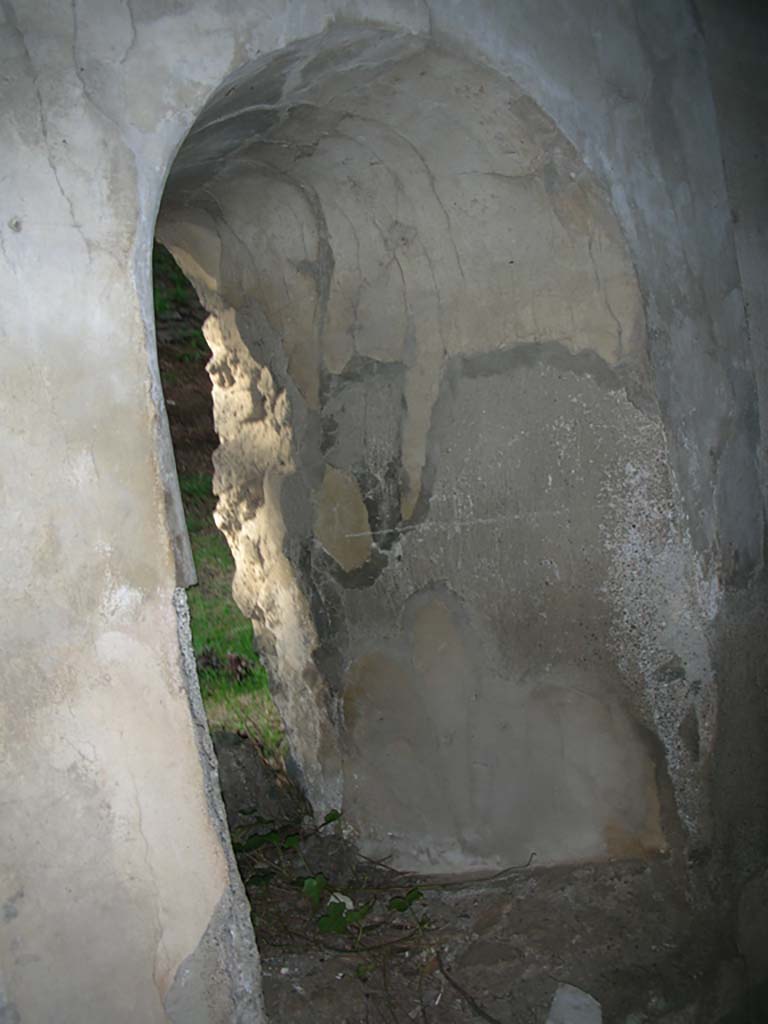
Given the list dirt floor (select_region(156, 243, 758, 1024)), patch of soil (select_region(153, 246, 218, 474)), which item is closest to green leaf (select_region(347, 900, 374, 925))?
dirt floor (select_region(156, 243, 758, 1024))

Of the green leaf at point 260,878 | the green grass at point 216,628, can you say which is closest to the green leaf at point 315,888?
the green leaf at point 260,878

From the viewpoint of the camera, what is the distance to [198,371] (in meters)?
4.55

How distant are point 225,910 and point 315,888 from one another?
902 mm

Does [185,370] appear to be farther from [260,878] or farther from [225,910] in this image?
[225,910]

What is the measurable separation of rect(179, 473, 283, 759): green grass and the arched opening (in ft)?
4.43

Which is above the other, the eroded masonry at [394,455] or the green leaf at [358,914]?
the eroded masonry at [394,455]

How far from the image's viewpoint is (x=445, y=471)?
243 centimetres

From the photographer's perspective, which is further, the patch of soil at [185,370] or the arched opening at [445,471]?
the patch of soil at [185,370]

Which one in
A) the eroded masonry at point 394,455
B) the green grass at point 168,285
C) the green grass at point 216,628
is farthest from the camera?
the green grass at point 168,285

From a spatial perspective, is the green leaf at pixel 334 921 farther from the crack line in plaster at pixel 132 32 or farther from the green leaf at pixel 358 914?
the crack line in plaster at pixel 132 32

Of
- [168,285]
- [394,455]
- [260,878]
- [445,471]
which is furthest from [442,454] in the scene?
[168,285]

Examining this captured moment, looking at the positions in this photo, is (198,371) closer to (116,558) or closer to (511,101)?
(511,101)

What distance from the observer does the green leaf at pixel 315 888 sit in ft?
7.81

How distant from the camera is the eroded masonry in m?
1.42
